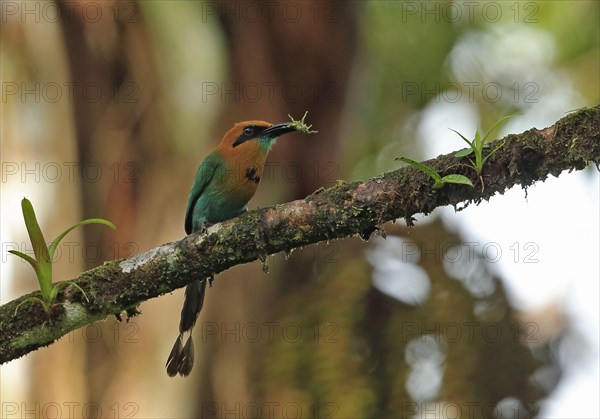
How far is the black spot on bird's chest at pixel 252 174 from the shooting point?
5062 mm

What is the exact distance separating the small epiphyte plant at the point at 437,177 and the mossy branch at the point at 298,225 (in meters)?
0.03

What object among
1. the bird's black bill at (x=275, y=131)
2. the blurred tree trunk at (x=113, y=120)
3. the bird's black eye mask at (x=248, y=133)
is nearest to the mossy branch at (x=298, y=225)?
the bird's black bill at (x=275, y=131)

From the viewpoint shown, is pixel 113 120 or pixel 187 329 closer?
pixel 187 329

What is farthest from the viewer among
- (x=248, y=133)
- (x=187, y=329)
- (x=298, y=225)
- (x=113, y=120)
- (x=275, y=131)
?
(x=113, y=120)

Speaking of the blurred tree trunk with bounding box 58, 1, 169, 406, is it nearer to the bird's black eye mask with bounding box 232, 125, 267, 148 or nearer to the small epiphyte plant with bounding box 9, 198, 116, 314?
the bird's black eye mask with bounding box 232, 125, 267, 148

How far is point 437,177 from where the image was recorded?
3.16m

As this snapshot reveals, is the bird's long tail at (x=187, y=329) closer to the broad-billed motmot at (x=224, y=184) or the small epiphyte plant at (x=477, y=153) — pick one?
the broad-billed motmot at (x=224, y=184)

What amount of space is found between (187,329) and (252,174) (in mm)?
998

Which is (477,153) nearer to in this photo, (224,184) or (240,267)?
(224,184)

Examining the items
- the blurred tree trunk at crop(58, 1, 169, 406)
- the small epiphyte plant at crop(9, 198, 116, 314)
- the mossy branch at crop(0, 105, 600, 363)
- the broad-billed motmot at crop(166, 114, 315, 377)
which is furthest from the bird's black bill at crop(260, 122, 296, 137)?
the blurred tree trunk at crop(58, 1, 169, 406)

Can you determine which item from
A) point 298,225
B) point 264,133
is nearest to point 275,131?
point 264,133

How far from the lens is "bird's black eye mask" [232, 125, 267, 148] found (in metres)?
5.29

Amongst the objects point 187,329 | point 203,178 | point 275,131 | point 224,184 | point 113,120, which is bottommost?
point 187,329

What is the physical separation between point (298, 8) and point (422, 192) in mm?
5381
